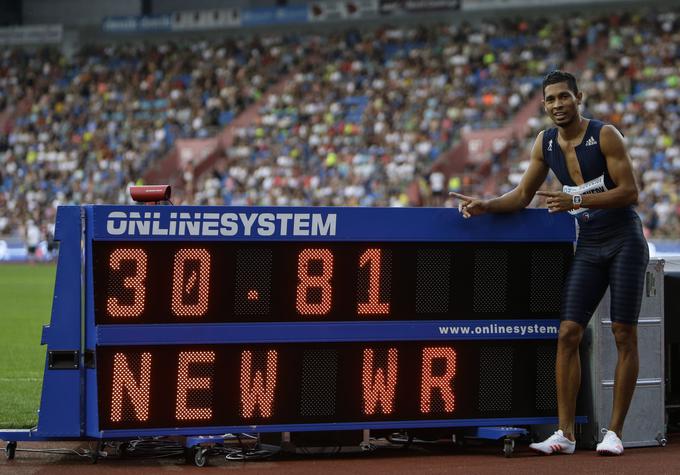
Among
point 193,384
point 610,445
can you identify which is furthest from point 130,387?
point 610,445

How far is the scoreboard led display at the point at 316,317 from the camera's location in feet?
21.7

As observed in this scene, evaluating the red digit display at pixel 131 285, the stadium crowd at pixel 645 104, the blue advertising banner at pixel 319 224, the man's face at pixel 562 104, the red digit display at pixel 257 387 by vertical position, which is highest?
the stadium crowd at pixel 645 104

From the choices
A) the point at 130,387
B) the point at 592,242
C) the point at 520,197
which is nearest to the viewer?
the point at 130,387

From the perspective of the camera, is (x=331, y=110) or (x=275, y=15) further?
(x=275, y=15)

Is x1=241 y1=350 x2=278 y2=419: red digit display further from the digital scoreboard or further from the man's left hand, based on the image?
the man's left hand

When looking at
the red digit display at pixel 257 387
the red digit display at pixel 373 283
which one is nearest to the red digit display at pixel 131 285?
the red digit display at pixel 257 387

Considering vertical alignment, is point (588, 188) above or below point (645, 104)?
below

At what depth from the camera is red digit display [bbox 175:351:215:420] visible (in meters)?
6.69

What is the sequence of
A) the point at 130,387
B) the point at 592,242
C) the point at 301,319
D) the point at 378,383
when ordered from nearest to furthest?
the point at 130,387, the point at 301,319, the point at 378,383, the point at 592,242

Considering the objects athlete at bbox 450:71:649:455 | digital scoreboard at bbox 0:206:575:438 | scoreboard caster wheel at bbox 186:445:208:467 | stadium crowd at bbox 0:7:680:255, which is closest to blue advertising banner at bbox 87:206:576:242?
digital scoreboard at bbox 0:206:575:438

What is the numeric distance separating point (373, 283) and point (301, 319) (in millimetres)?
475

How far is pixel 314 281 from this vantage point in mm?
6914

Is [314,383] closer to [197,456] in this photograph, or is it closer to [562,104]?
[197,456]

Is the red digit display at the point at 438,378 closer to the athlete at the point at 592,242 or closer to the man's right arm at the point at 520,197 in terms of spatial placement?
the athlete at the point at 592,242
